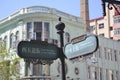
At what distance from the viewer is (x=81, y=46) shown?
732 centimetres

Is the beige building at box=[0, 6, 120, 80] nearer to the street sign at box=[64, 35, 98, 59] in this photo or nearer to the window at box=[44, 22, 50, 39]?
the window at box=[44, 22, 50, 39]

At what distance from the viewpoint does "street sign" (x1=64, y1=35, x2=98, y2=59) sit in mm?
6961

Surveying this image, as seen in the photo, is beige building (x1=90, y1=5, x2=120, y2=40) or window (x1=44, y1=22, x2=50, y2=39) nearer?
window (x1=44, y1=22, x2=50, y2=39)

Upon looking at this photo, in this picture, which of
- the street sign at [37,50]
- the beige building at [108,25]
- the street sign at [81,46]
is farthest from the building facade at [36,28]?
the street sign at [81,46]

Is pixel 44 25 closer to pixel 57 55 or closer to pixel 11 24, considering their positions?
pixel 11 24

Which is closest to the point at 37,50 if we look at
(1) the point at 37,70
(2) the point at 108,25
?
(1) the point at 37,70

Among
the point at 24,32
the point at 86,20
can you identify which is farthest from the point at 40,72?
the point at 86,20

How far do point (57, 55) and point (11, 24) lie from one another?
3558 centimetres

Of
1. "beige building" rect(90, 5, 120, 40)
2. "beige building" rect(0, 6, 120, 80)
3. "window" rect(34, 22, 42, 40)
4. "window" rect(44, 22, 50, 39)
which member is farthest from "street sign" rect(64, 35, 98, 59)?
"beige building" rect(90, 5, 120, 40)

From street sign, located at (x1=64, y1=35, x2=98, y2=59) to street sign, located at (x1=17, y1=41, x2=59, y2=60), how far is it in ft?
1.00

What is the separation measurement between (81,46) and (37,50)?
101 centimetres

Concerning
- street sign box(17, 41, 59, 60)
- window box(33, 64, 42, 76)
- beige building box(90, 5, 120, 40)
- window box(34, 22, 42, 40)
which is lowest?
street sign box(17, 41, 59, 60)

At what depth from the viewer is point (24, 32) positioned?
40.8 m

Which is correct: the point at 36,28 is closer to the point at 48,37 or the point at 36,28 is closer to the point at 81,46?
the point at 48,37
